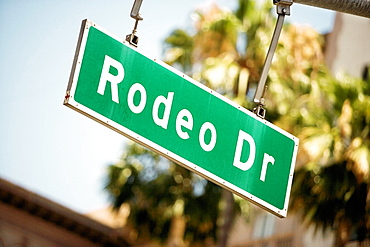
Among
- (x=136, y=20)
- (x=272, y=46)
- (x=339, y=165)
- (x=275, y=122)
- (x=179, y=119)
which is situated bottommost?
(x=179, y=119)

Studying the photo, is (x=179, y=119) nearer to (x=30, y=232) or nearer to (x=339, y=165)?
(x=339, y=165)

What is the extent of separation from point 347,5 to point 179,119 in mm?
1250

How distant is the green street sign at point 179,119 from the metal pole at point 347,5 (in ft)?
2.50

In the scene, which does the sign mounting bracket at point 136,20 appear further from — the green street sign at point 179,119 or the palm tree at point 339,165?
the palm tree at point 339,165

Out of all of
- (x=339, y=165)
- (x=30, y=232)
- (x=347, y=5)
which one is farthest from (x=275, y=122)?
(x=30, y=232)

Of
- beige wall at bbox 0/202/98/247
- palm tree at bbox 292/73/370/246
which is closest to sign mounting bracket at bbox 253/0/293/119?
palm tree at bbox 292/73/370/246

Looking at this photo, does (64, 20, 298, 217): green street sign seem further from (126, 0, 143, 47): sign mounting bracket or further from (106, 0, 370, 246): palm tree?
(106, 0, 370, 246): palm tree

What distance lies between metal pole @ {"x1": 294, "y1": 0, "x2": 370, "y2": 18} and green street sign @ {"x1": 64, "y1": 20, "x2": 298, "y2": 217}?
763 mm

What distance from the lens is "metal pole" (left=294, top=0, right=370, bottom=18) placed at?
4.30m

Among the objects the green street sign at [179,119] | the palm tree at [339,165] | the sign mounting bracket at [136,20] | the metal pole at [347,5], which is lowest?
the green street sign at [179,119]

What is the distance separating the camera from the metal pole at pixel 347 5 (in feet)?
14.1

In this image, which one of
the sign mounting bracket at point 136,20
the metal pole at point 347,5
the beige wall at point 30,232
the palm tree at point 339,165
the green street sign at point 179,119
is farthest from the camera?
the beige wall at point 30,232

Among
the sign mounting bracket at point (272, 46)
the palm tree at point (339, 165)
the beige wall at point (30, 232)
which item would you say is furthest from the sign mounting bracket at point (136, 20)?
the beige wall at point (30, 232)

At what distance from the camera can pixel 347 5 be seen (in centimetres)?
438
